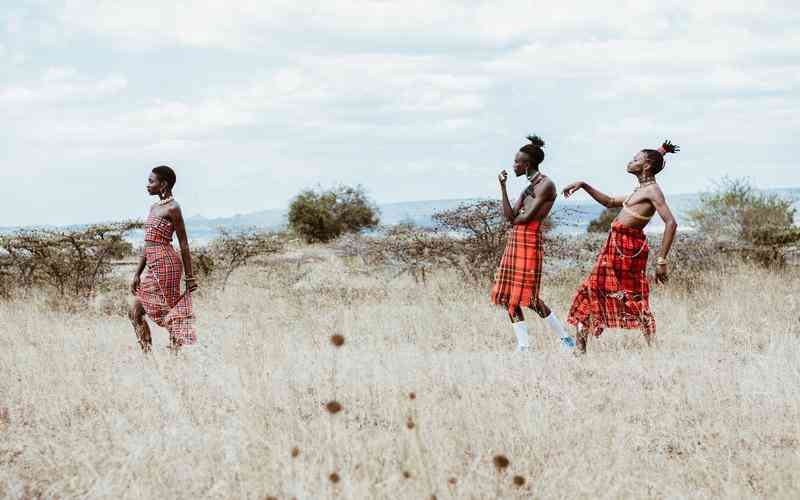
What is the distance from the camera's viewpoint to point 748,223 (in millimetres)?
15977

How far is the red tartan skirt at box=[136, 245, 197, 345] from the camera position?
620 centimetres

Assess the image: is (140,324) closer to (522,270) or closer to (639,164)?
(522,270)

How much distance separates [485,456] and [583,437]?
2.02ft

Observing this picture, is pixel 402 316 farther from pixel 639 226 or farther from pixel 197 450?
pixel 197 450

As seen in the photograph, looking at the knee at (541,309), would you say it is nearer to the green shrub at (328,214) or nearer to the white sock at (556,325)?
the white sock at (556,325)

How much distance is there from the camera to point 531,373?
5570 mm

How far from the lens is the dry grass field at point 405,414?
12.0 feet

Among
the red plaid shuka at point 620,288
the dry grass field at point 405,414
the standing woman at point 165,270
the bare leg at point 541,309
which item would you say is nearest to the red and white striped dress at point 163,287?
the standing woman at point 165,270

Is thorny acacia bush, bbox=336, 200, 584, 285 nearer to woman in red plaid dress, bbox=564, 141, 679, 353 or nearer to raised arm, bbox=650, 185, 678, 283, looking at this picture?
woman in red plaid dress, bbox=564, 141, 679, 353

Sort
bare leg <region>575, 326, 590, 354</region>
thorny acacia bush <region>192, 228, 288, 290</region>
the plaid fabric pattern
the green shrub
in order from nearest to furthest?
1. the plaid fabric pattern
2. bare leg <region>575, 326, 590, 354</region>
3. thorny acacia bush <region>192, 228, 288, 290</region>
4. the green shrub

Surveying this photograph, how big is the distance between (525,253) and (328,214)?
1056 inches

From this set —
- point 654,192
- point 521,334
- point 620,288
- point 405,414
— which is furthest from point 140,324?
point 654,192

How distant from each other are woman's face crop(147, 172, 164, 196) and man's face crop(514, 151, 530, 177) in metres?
2.84

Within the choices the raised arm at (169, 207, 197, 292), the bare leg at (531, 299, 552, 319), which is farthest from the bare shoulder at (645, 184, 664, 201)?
the raised arm at (169, 207, 197, 292)
